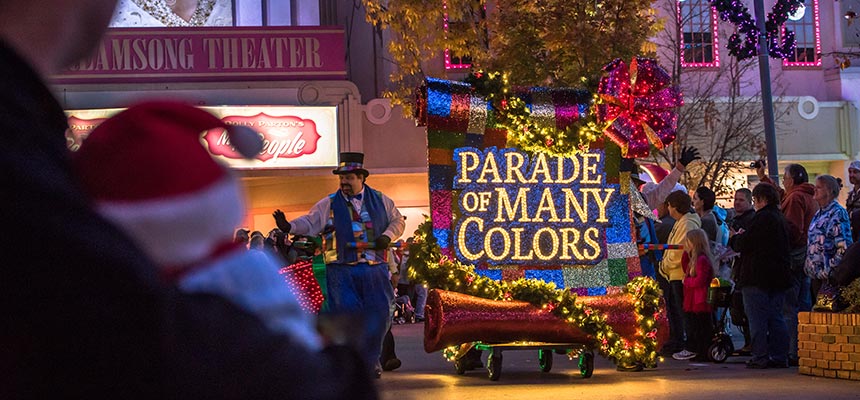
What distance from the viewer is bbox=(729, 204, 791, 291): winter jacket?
11422 millimetres

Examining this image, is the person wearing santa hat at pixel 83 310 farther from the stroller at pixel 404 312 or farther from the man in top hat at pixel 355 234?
the stroller at pixel 404 312

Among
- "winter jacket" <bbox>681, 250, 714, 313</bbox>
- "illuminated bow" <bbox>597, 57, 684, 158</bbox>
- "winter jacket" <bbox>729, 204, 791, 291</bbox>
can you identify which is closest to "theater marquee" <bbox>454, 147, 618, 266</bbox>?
"illuminated bow" <bbox>597, 57, 684, 158</bbox>

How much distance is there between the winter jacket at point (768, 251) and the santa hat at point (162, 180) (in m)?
10.9

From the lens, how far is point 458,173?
1009cm

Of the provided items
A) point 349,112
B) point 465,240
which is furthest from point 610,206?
point 349,112

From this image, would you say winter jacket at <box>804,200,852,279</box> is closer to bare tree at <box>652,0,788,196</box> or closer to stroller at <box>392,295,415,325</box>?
stroller at <box>392,295,415,325</box>

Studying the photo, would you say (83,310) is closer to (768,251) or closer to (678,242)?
(768,251)

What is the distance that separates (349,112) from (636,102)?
15.5 meters

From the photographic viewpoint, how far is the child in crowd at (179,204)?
925mm

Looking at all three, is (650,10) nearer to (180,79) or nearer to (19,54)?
(180,79)

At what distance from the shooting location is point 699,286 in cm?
→ 1227

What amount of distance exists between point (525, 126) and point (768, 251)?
283 cm

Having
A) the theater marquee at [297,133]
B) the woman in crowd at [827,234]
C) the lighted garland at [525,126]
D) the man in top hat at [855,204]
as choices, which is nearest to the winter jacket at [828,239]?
the woman in crowd at [827,234]

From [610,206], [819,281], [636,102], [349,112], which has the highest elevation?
[349,112]
